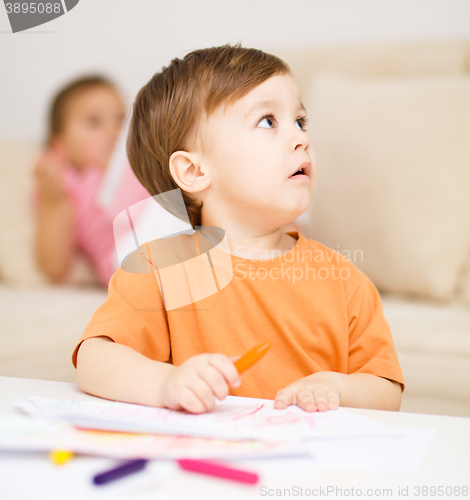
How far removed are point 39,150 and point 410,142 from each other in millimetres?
1254

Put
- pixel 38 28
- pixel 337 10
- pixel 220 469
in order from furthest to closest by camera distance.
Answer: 1. pixel 38 28
2. pixel 337 10
3. pixel 220 469

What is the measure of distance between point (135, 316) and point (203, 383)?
9.9 inches

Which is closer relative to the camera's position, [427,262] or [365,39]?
[427,262]

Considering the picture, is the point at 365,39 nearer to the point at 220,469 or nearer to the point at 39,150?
the point at 39,150

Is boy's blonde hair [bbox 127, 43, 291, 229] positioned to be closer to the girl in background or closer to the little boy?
the little boy

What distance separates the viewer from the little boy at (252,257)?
69 centimetres

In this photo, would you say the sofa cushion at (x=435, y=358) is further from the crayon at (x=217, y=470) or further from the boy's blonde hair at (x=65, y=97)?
the boy's blonde hair at (x=65, y=97)

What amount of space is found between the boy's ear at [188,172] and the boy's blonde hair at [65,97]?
1075mm

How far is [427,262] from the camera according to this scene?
115 centimetres

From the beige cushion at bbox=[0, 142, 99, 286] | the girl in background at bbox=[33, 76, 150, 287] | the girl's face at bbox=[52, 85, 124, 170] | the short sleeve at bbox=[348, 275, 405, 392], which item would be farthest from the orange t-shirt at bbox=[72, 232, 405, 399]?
the girl's face at bbox=[52, 85, 124, 170]

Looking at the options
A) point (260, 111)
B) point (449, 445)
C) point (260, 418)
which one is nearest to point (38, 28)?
point (260, 111)

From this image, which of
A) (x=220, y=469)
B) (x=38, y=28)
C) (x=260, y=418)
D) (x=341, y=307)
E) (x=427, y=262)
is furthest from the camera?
(x=38, y=28)

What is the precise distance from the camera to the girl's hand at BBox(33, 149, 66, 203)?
1560 millimetres

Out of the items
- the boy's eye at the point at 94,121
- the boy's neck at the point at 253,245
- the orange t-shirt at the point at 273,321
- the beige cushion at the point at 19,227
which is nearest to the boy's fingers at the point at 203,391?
the orange t-shirt at the point at 273,321
